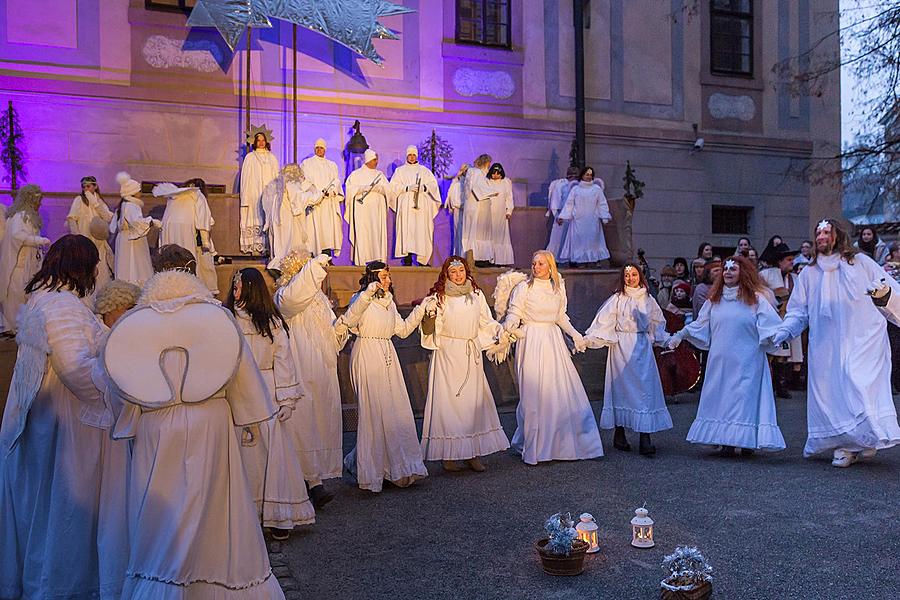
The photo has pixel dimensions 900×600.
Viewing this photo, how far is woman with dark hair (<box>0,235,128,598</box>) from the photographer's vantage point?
4859mm

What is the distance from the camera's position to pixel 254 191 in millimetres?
14953

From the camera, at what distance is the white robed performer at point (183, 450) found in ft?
13.0

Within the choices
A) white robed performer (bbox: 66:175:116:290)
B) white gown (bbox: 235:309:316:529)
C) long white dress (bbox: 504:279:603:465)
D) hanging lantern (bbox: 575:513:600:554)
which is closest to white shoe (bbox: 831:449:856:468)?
long white dress (bbox: 504:279:603:465)

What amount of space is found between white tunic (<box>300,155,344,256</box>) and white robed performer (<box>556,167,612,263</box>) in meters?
3.95

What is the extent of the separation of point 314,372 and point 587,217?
978 centimetres

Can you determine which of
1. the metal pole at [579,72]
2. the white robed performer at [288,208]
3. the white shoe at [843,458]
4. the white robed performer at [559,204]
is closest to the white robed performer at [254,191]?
the white robed performer at [288,208]

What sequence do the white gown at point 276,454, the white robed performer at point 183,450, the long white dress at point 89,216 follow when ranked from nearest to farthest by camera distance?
the white robed performer at point 183,450 → the white gown at point 276,454 → the long white dress at point 89,216

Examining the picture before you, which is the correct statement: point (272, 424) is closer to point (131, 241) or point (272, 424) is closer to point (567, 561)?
point (567, 561)

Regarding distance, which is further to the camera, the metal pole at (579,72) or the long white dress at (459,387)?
the metal pole at (579,72)

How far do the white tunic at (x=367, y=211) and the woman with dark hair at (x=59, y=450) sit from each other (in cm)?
1031

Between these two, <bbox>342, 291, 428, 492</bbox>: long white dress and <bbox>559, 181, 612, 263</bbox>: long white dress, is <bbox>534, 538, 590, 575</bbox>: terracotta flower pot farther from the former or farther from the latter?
<bbox>559, 181, 612, 263</bbox>: long white dress

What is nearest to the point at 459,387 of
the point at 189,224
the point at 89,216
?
the point at 189,224

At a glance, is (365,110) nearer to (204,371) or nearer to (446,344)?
(446,344)

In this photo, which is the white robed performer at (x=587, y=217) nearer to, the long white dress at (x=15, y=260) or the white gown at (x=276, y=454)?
the long white dress at (x=15, y=260)
